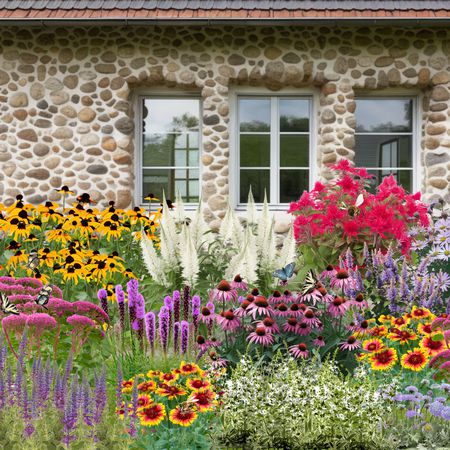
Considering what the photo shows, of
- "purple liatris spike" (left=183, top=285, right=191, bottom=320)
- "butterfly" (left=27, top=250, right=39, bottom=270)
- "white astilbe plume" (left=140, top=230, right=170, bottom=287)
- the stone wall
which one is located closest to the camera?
"purple liatris spike" (left=183, top=285, right=191, bottom=320)

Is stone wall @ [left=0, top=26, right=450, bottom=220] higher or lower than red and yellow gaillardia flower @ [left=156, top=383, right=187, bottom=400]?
higher

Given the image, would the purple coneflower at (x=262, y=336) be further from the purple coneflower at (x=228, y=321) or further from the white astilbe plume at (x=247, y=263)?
the white astilbe plume at (x=247, y=263)

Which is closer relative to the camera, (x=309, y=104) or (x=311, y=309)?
(x=311, y=309)

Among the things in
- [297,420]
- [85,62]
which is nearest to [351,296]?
[297,420]

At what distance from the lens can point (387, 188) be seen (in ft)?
20.5

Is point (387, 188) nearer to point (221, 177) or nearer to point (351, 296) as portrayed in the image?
point (351, 296)

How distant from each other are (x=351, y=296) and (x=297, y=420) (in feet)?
5.18

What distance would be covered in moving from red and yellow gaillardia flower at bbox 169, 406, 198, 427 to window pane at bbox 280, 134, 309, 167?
6399 mm

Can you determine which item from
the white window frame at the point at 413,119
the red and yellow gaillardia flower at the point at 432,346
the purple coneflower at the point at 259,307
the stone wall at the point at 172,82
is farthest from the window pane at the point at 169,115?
the red and yellow gaillardia flower at the point at 432,346

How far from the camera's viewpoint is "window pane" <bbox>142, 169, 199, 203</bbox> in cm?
920

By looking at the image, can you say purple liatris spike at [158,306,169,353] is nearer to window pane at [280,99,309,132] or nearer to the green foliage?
the green foliage

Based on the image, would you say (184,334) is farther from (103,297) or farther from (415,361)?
(415,361)

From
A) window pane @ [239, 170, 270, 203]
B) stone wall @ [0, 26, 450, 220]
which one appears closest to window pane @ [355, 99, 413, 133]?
stone wall @ [0, 26, 450, 220]

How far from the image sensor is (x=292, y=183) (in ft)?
29.9
